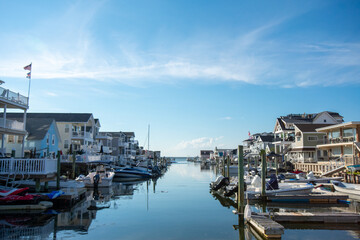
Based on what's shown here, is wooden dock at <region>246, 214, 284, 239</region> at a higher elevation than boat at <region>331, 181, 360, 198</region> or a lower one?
lower

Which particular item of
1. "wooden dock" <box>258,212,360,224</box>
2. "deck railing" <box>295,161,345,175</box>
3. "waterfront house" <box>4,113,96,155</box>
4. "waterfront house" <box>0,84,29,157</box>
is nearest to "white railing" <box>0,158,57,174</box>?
"waterfront house" <box>0,84,29,157</box>

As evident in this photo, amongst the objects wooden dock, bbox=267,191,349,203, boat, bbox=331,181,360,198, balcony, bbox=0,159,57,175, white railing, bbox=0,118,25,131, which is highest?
white railing, bbox=0,118,25,131

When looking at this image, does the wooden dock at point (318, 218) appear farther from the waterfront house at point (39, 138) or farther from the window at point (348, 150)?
the waterfront house at point (39, 138)

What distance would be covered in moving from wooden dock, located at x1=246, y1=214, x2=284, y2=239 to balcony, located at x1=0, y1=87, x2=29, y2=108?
2251 cm

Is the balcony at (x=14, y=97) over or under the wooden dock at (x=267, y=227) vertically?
over

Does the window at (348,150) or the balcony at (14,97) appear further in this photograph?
the window at (348,150)

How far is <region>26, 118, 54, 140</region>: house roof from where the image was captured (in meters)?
40.1

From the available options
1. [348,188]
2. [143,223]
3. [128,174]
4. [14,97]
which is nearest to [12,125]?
[14,97]

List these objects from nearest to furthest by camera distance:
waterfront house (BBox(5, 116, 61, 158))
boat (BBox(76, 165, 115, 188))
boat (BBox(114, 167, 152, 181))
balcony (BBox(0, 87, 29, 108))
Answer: balcony (BBox(0, 87, 29, 108)) < boat (BBox(76, 165, 115, 188)) < waterfront house (BBox(5, 116, 61, 158)) < boat (BBox(114, 167, 152, 181))

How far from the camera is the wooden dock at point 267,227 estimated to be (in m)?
14.6

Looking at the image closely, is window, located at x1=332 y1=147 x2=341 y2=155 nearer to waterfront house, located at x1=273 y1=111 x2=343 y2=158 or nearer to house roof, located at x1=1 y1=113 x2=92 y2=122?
waterfront house, located at x1=273 y1=111 x2=343 y2=158

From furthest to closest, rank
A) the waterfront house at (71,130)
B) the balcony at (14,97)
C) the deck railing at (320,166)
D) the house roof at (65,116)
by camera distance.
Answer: the house roof at (65,116) < the waterfront house at (71,130) < the deck railing at (320,166) < the balcony at (14,97)

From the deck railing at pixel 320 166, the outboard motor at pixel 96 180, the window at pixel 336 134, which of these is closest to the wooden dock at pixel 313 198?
the deck railing at pixel 320 166

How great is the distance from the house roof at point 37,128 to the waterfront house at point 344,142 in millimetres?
39975
